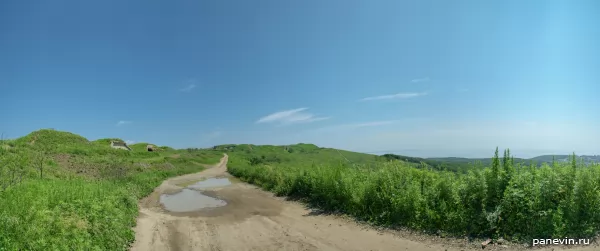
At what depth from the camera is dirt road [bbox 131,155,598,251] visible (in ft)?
28.5

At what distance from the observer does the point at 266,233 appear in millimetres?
10445

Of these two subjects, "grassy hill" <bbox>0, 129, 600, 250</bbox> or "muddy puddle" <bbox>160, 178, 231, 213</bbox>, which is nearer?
"grassy hill" <bbox>0, 129, 600, 250</bbox>

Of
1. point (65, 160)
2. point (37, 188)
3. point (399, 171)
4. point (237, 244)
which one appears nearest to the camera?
point (237, 244)

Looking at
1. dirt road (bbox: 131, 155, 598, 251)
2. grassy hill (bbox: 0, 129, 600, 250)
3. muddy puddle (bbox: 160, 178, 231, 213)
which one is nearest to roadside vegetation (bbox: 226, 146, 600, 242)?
grassy hill (bbox: 0, 129, 600, 250)

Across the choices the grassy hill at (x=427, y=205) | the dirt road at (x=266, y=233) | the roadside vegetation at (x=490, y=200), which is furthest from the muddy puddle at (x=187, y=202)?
the roadside vegetation at (x=490, y=200)

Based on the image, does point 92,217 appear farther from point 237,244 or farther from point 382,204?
point 382,204

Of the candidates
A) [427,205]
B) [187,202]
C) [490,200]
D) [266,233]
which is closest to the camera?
[490,200]

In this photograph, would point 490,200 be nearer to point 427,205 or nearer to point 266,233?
point 427,205

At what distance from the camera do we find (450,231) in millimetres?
8648

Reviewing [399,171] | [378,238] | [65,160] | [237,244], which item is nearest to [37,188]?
[237,244]

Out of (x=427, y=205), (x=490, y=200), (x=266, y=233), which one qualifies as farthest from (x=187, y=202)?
(x=490, y=200)

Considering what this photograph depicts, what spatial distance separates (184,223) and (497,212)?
1134 centimetres

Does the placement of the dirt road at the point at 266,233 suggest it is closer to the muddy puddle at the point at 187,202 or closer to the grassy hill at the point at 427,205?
the grassy hill at the point at 427,205

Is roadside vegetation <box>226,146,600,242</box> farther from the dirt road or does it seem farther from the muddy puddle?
the muddy puddle
